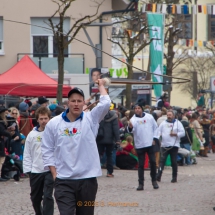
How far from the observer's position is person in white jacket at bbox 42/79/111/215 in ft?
20.4

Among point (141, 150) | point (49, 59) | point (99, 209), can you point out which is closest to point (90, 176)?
point (99, 209)

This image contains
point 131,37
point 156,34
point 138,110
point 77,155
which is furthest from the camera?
point 131,37

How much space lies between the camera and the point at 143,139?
1296 cm

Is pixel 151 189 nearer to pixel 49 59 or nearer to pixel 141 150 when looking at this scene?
pixel 141 150

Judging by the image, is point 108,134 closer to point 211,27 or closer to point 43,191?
point 43,191

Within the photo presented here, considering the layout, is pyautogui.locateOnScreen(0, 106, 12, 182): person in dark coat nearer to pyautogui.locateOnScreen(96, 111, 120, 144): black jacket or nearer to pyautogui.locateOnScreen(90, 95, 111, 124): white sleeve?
pyautogui.locateOnScreen(96, 111, 120, 144): black jacket

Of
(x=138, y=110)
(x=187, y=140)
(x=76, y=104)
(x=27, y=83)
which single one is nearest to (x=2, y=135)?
(x=138, y=110)

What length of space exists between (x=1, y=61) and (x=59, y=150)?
69.0 feet

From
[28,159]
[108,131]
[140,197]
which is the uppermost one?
[28,159]

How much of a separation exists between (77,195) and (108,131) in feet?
29.9

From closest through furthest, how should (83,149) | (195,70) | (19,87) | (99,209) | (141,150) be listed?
(83,149) → (99,209) → (141,150) → (19,87) → (195,70)

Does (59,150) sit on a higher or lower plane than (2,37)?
lower

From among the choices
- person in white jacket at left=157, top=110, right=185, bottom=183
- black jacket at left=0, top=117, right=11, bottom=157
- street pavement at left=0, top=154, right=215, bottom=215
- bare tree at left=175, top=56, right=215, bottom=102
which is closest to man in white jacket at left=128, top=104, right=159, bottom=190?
street pavement at left=0, top=154, right=215, bottom=215

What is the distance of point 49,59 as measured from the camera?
87.8ft
